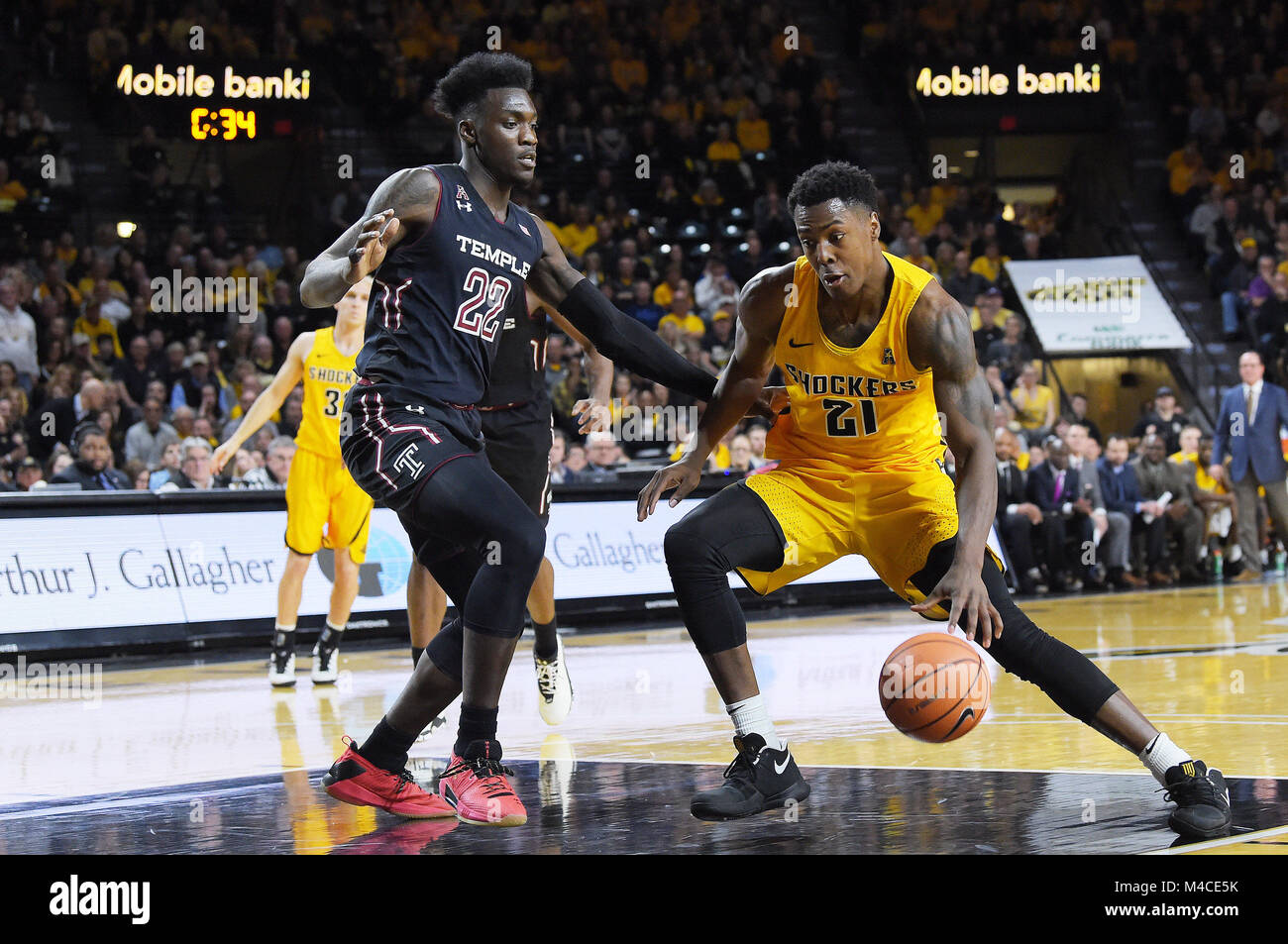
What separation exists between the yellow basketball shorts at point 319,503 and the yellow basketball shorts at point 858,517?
14.6 ft

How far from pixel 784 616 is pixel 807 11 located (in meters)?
14.2

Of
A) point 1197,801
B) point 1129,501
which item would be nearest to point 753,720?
point 1197,801

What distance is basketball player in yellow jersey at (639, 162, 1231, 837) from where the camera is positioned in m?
4.79

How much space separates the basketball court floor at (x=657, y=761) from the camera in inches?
179

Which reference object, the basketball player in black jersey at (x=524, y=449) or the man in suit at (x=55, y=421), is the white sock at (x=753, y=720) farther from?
the man in suit at (x=55, y=421)

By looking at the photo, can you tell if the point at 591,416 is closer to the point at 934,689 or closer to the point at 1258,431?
the point at 934,689

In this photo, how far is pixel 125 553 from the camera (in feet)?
34.4

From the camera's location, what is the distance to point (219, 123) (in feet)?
59.4

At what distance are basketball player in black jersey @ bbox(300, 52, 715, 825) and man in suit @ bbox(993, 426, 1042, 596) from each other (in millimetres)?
10669

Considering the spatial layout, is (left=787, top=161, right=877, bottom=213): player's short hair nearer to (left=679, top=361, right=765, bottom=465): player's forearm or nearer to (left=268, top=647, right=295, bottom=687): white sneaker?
Answer: (left=679, top=361, right=765, bottom=465): player's forearm

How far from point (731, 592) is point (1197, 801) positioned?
1.42 meters
